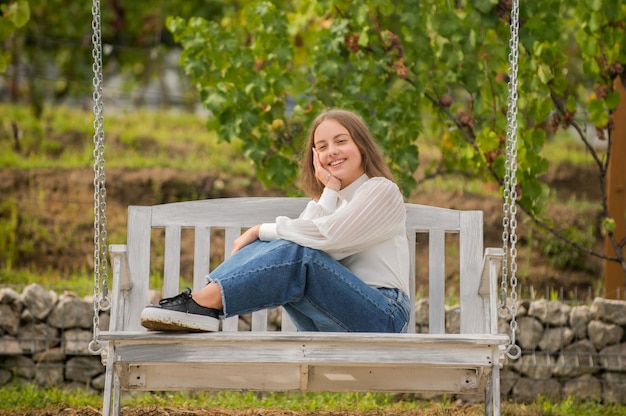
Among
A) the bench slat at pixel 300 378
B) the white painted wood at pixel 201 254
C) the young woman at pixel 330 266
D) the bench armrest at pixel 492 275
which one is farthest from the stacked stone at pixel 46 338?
the bench armrest at pixel 492 275

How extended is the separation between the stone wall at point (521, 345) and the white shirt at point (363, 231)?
1596mm

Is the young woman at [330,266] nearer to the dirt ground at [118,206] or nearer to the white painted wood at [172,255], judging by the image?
the white painted wood at [172,255]

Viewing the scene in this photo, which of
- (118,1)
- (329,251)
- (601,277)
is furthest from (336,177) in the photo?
(118,1)

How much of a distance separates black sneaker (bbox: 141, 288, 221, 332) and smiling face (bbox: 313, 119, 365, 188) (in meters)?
0.81

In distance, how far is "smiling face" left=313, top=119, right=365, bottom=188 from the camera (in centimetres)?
397

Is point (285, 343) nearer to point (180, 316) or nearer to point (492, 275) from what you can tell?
point (180, 316)

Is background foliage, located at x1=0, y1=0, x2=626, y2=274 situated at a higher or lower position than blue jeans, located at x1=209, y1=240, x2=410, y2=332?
higher

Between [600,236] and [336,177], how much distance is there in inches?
160

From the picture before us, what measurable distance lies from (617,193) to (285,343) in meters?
3.14

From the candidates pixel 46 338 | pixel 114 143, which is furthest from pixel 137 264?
pixel 114 143

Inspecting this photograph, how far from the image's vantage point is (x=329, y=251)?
11.8 ft

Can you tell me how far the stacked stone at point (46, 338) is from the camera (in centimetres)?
548

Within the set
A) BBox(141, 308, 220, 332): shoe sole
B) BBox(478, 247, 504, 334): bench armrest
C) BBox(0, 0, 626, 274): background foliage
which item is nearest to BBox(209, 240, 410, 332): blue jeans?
BBox(141, 308, 220, 332): shoe sole

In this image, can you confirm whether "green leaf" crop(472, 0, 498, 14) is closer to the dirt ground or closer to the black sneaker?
the dirt ground
